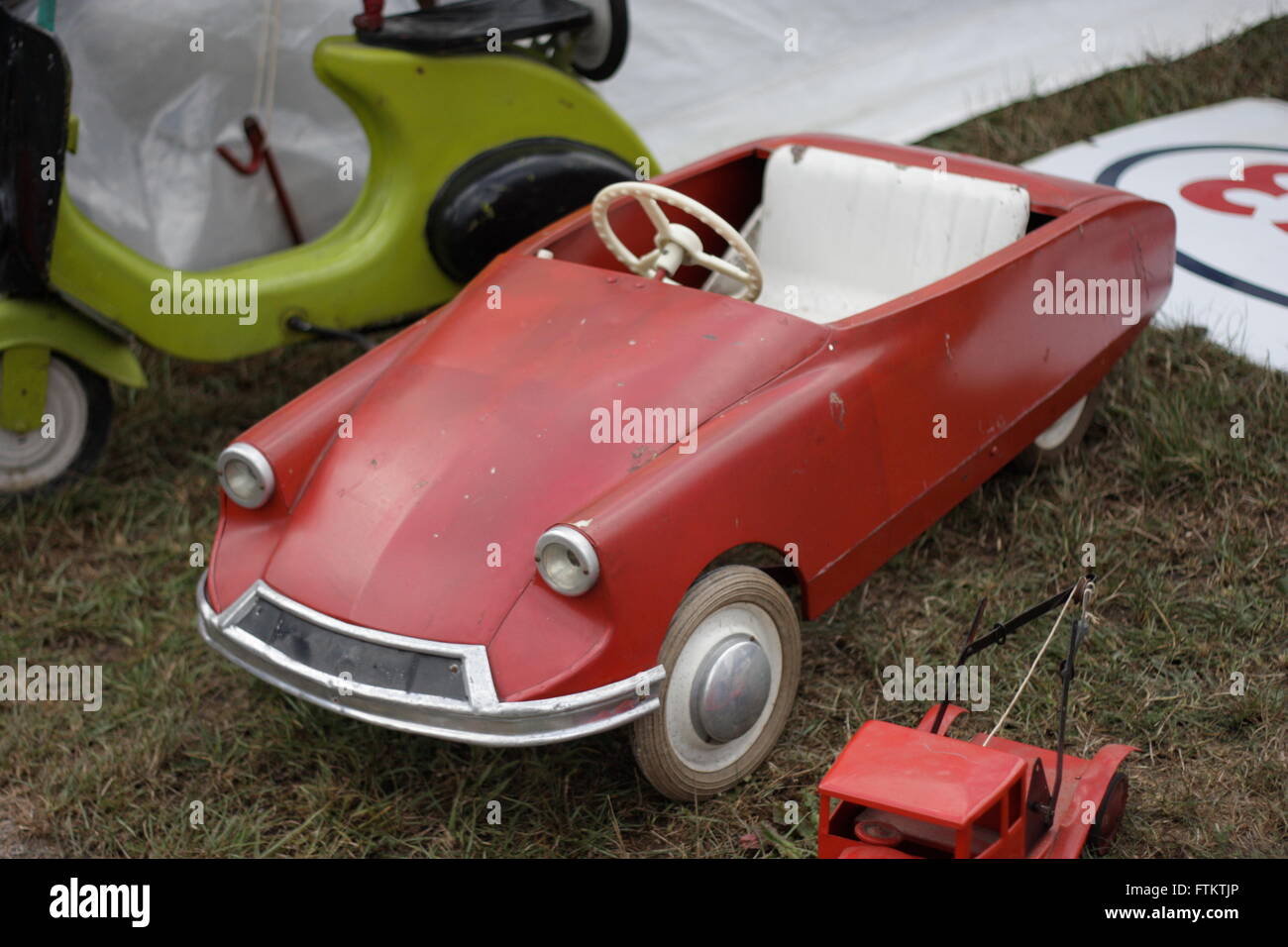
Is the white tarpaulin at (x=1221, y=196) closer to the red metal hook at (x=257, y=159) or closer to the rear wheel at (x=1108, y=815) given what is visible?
the rear wheel at (x=1108, y=815)

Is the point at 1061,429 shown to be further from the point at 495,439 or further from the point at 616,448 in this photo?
the point at 495,439

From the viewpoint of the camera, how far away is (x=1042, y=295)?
2.89m

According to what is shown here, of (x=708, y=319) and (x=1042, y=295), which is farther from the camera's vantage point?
→ (x=1042, y=295)

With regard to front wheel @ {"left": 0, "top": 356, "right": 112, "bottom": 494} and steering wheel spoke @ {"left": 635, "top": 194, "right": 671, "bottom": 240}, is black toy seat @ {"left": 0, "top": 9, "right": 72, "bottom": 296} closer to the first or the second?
front wheel @ {"left": 0, "top": 356, "right": 112, "bottom": 494}

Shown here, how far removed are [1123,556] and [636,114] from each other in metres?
2.72

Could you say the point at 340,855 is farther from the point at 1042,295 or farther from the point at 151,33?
the point at 151,33

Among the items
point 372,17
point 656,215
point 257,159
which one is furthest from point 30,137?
point 656,215

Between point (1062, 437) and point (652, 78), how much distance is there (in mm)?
2392

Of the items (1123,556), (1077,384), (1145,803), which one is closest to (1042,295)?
(1077,384)

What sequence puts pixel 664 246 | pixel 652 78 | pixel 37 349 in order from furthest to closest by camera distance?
pixel 652 78 → pixel 37 349 → pixel 664 246

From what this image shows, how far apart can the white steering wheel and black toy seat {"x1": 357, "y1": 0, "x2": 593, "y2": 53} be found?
825mm

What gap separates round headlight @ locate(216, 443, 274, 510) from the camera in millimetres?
2514

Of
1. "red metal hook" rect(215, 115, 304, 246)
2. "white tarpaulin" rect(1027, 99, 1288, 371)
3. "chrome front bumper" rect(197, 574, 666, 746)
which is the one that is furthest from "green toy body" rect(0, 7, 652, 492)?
"white tarpaulin" rect(1027, 99, 1288, 371)

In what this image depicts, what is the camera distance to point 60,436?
3406 mm
